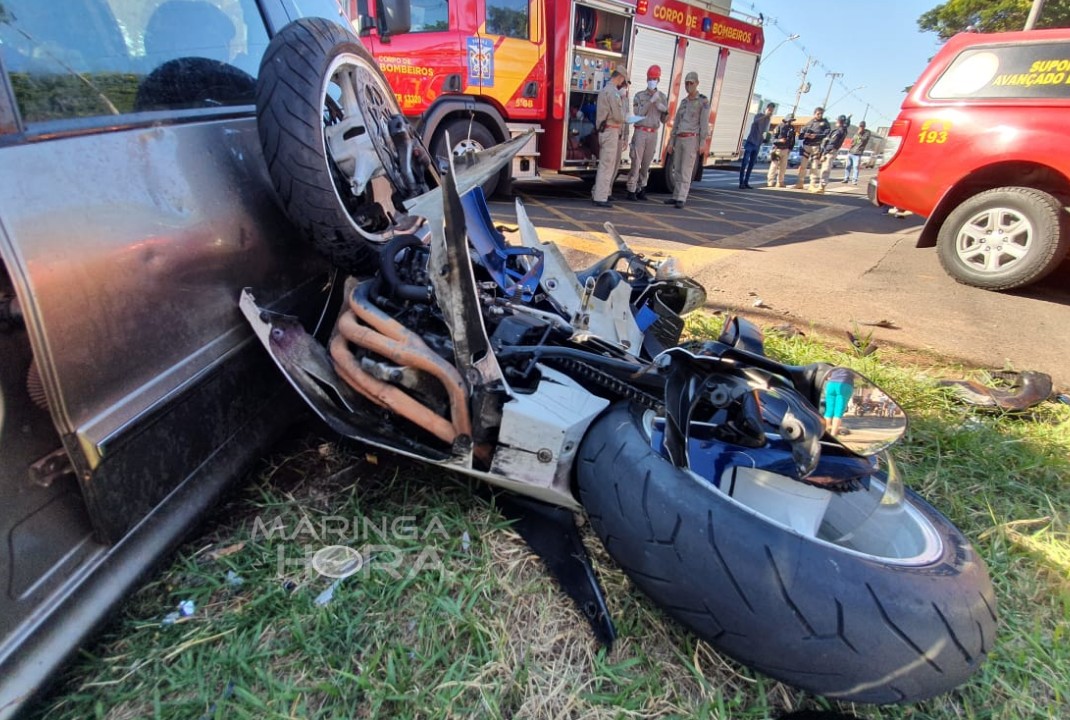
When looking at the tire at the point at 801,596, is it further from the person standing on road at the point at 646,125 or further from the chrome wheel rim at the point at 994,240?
the person standing on road at the point at 646,125

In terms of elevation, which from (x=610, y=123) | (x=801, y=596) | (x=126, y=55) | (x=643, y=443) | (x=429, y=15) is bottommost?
(x=801, y=596)

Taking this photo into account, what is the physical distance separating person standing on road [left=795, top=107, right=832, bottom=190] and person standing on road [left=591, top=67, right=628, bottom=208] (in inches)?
280

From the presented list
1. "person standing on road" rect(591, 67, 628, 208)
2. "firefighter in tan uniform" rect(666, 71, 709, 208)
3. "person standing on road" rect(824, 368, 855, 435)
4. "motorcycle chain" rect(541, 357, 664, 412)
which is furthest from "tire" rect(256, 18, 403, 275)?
"firefighter in tan uniform" rect(666, 71, 709, 208)

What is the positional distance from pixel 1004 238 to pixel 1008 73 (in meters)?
1.28

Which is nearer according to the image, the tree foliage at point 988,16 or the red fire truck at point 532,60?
the red fire truck at point 532,60

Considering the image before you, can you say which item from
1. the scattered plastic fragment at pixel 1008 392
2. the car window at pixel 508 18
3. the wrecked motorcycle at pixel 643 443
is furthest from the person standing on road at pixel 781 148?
the wrecked motorcycle at pixel 643 443

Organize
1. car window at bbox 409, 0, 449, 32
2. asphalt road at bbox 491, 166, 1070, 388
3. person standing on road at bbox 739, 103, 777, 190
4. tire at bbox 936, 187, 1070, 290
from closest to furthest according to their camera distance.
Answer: asphalt road at bbox 491, 166, 1070, 388 → tire at bbox 936, 187, 1070, 290 → car window at bbox 409, 0, 449, 32 → person standing on road at bbox 739, 103, 777, 190

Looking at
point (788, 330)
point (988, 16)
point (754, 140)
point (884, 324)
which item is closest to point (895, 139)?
point (884, 324)

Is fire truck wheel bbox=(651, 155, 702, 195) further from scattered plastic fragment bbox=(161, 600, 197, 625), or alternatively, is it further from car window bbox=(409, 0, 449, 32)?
scattered plastic fragment bbox=(161, 600, 197, 625)

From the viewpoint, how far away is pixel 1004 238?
435 centimetres

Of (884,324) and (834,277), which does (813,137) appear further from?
(884,324)

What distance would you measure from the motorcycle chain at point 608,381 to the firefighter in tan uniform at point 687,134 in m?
7.79

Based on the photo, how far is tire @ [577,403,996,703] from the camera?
1.03 m

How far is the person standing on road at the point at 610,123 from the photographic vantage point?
24.0ft
